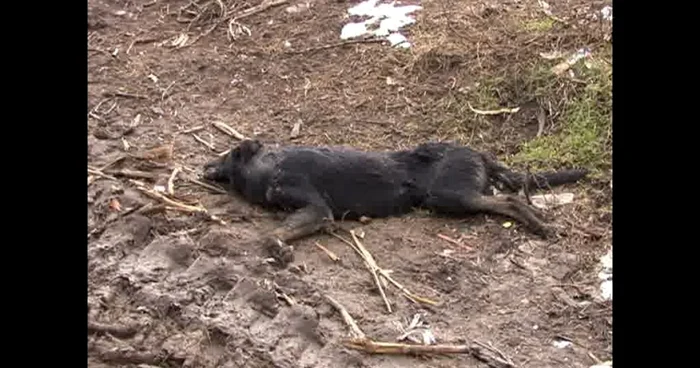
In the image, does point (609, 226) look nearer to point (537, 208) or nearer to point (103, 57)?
point (537, 208)

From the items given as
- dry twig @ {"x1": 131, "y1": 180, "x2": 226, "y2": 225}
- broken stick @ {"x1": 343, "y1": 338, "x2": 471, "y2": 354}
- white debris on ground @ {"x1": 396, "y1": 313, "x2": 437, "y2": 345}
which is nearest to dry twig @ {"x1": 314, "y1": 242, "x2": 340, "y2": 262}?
dry twig @ {"x1": 131, "y1": 180, "x2": 226, "y2": 225}

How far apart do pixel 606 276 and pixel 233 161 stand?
2140 millimetres

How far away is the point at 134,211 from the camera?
4.53 meters

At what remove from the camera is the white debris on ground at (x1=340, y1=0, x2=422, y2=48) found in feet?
23.6

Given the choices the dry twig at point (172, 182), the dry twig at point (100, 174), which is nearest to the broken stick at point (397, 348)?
the dry twig at point (172, 182)

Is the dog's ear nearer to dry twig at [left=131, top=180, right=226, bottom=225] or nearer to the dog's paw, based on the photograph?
dry twig at [left=131, top=180, right=226, bottom=225]

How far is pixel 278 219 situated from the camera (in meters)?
4.99

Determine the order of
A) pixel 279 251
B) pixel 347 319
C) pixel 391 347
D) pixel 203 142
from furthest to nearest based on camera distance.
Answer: pixel 203 142 → pixel 279 251 → pixel 347 319 → pixel 391 347

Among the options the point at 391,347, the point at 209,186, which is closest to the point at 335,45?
the point at 209,186

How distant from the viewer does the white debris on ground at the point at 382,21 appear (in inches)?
283

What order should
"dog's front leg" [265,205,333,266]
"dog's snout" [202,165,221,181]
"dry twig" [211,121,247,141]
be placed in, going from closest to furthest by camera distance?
"dog's front leg" [265,205,333,266] → "dog's snout" [202,165,221,181] → "dry twig" [211,121,247,141]

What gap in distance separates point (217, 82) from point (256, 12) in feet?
4.25

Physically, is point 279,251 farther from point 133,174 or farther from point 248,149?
point 133,174
